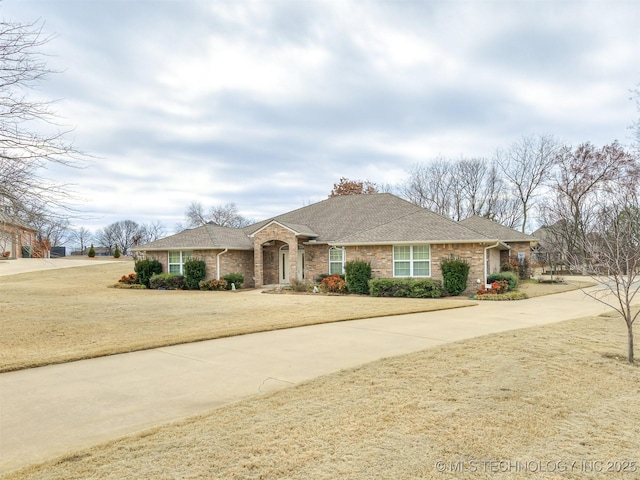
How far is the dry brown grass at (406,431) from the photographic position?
3297 mm

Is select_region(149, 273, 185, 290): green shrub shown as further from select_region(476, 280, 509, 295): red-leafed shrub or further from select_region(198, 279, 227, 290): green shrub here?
select_region(476, 280, 509, 295): red-leafed shrub

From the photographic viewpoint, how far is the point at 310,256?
23641mm

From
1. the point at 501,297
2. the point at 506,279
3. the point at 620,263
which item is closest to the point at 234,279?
the point at 501,297

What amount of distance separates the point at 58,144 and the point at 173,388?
4163 millimetres

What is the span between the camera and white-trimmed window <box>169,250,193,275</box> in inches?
979

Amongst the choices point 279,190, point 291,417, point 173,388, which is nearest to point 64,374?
point 173,388

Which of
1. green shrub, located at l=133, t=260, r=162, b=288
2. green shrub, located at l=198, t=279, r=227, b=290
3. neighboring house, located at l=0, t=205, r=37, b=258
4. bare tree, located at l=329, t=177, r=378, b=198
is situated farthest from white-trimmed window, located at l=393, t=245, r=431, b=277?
bare tree, located at l=329, t=177, r=378, b=198

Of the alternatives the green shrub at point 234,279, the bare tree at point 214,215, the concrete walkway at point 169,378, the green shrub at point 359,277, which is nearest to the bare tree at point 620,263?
the concrete walkway at point 169,378

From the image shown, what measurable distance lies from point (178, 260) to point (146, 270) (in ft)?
6.44

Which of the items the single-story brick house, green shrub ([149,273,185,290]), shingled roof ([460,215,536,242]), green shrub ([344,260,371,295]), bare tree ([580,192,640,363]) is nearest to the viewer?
bare tree ([580,192,640,363])

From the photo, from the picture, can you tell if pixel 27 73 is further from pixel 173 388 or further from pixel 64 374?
pixel 173 388

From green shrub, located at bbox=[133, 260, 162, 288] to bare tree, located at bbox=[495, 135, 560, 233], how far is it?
3567cm

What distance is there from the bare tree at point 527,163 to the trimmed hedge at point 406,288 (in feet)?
92.9

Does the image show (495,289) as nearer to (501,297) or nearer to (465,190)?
(501,297)
